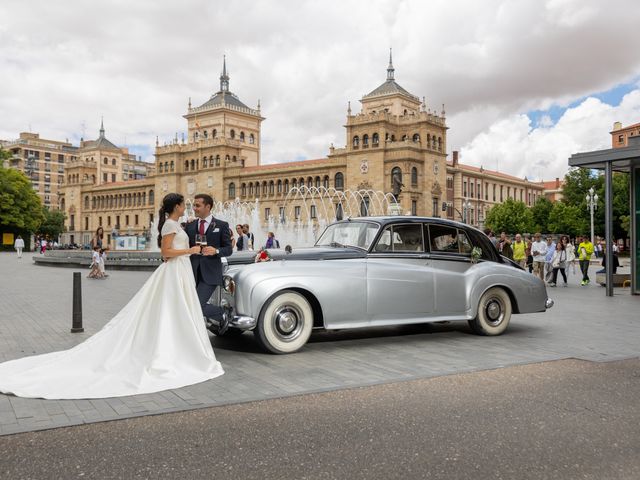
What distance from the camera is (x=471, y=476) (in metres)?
3.38

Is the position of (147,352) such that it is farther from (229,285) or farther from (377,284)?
(377,284)

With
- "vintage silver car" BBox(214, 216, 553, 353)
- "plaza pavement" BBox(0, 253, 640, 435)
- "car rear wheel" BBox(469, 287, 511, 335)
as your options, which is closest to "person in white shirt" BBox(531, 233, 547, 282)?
"plaza pavement" BBox(0, 253, 640, 435)

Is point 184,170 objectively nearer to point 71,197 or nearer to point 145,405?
point 71,197

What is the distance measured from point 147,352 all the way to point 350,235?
10.8 ft

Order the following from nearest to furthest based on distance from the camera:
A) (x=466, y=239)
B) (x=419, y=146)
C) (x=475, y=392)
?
(x=475, y=392)
(x=466, y=239)
(x=419, y=146)

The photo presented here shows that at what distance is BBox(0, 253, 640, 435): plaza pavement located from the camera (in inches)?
189

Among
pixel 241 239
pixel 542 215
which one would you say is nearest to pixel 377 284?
pixel 241 239

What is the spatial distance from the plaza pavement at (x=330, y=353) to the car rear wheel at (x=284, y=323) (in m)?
0.16

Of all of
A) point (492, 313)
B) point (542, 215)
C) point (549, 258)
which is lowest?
point (492, 313)

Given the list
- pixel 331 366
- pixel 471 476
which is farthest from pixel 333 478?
pixel 331 366

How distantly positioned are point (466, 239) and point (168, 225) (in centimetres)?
439

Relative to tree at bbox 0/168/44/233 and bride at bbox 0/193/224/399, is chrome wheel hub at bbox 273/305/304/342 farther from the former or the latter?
tree at bbox 0/168/44/233

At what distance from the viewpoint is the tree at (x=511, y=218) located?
80.5 meters

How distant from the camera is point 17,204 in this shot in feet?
213
